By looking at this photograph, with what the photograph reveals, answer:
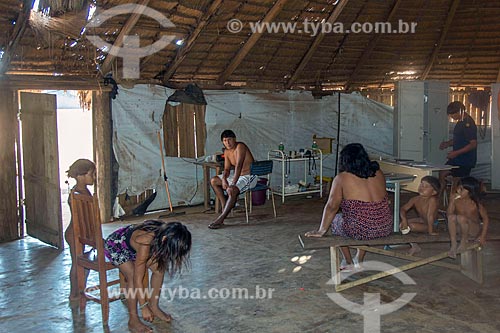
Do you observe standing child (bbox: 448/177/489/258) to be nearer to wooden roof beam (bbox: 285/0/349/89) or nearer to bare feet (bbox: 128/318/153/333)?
bare feet (bbox: 128/318/153/333)

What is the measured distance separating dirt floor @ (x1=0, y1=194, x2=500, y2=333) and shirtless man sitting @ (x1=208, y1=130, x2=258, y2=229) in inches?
36.0

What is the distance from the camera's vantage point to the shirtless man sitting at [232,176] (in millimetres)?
7629

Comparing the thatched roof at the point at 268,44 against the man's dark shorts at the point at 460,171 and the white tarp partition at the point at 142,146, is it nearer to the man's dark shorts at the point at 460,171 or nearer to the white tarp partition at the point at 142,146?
the white tarp partition at the point at 142,146

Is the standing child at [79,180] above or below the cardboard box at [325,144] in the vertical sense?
below

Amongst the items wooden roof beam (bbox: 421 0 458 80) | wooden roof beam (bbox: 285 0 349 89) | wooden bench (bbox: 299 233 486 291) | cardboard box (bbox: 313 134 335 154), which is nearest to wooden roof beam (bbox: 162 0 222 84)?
wooden roof beam (bbox: 285 0 349 89)

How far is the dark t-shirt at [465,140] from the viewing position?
757 centimetres

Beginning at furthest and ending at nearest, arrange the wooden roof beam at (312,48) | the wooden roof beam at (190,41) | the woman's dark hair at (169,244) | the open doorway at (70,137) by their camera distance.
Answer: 1. the open doorway at (70,137)
2. the wooden roof beam at (312,48)
3. the wooden roof beam at (190,41)
4. the woman's dark hair at (169,244)

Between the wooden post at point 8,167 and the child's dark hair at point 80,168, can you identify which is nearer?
the child's dark hair at point 80,168

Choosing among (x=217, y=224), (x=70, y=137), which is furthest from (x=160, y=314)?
(x=70, y=137)

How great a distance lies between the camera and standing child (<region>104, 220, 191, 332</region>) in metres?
3.88

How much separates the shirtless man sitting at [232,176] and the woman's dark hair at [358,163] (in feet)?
9.33

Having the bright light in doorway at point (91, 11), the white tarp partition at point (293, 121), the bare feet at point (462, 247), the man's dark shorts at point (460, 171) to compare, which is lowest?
the bare feet at point (462, 247)

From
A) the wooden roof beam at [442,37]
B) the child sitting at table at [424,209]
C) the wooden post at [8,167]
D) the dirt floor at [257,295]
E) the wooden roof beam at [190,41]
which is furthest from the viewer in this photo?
the wooden roof beam at [442,37]

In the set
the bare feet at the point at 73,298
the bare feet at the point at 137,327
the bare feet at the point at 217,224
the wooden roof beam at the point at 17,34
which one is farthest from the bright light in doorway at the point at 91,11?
the bare feet at the point at 137,327
